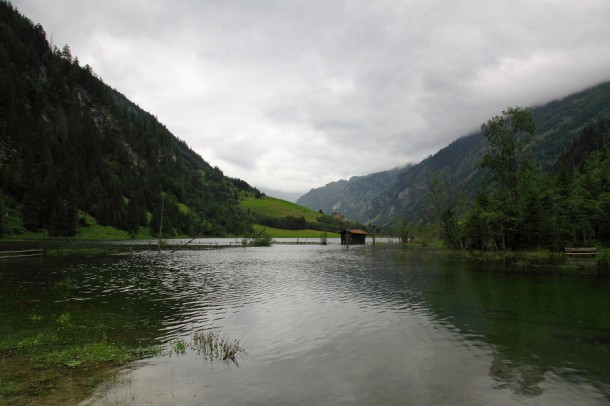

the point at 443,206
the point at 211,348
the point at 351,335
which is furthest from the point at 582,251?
the point at 211,348

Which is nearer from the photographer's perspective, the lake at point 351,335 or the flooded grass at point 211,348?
the lake at point 351,335

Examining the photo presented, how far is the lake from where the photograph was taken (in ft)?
42.7

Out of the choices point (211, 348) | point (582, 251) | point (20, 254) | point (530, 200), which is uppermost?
point (530, 200)

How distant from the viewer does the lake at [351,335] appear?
42.7ft

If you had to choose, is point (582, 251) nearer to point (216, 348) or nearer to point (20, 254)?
point (216, 348)

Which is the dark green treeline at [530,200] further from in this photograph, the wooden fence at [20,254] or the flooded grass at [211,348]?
the wooden fence at [20,254]

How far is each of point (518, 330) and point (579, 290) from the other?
1840 centimetres

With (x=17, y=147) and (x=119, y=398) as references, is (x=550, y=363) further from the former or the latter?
(x=17, y=147)

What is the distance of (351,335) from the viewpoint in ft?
68.5

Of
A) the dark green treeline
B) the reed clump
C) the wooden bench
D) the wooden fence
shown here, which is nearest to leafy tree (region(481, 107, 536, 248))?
the dark green treeline

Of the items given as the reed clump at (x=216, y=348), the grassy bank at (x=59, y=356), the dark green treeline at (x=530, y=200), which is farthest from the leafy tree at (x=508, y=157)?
the grassy bank at (x=59, y=356)

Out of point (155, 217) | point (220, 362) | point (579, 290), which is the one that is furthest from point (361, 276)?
point (155, 217)

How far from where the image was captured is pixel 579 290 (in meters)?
33.9

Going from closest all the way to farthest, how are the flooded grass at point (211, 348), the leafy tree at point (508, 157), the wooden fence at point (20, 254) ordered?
the flooded grass at point (211, 348) < the wooden fence at point (20, 254) < the leafy tree at point (508, 157)
